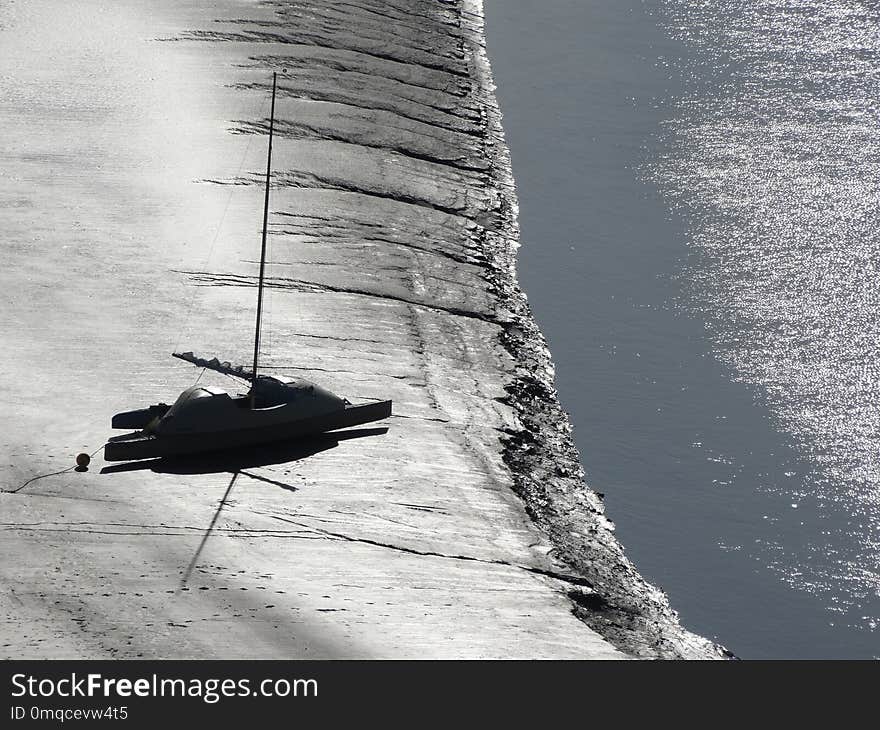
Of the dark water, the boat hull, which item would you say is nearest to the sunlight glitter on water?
the dark water

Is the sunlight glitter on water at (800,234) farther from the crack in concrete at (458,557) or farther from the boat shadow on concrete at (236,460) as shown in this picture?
the boat shadow on concrete at (236,460)

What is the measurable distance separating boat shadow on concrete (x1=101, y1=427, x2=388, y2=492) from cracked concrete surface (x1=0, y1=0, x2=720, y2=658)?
0.21 feet

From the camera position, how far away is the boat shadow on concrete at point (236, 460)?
20141mm

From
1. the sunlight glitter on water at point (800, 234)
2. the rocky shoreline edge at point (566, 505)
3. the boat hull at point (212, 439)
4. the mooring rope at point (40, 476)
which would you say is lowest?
the mooring rope at point (40, 476)

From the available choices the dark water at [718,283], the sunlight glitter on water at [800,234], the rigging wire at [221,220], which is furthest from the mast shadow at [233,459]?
the sunlight glitter on water at [800,234]

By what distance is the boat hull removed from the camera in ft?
64.7

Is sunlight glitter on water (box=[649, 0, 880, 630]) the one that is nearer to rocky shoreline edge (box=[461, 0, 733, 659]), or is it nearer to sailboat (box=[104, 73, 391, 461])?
rocky shoreline edge (box=[461, 0, 733, 659])

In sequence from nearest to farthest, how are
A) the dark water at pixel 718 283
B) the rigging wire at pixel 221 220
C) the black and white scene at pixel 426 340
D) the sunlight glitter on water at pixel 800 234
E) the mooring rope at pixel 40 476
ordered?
the black and white scene at pixel 426 340, the mooring rope at pixel 40 476, the dark water at pixel 718 283, the sunlight glitter on water at pixel 800 234, the rigging wire at pixel 221 220

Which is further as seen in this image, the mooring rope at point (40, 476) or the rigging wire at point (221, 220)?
the rigging wire at point (221, 220)

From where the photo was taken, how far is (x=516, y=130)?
4069cm

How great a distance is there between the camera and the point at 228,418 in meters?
19.9

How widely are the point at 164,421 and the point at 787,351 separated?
13380 mm

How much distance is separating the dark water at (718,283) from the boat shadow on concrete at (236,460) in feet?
17.1
